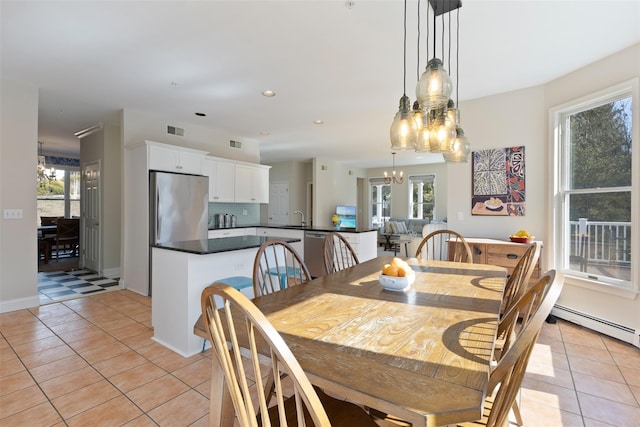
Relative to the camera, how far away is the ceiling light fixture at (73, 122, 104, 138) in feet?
17.2

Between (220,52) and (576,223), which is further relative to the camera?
(576,223)

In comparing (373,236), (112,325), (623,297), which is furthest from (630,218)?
(112,325)

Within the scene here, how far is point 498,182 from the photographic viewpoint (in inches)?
148

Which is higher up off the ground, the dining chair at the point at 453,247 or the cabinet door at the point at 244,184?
the cabinet door at the point at 244,184

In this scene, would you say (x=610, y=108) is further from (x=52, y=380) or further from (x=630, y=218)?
(x=52, y=380)

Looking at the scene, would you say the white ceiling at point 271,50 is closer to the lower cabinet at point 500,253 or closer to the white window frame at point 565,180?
the white window frame at point 565,180

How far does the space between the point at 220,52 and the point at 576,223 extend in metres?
4.05

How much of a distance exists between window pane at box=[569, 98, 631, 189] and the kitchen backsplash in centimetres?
529

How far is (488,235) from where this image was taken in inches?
151

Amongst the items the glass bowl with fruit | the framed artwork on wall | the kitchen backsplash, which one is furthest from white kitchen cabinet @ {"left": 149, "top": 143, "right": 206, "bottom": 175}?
the glass bowl with fruit

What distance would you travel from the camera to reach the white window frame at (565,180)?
8.79ft

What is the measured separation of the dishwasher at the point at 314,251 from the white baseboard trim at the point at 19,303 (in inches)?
136

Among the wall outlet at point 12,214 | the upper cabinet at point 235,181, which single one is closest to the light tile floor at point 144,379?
the wall outlet at point 12,214

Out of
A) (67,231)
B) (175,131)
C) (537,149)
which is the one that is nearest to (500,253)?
(537,149)
